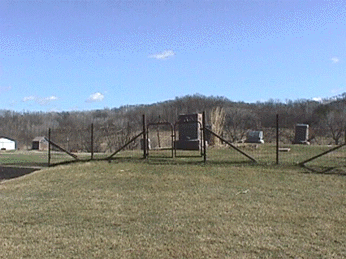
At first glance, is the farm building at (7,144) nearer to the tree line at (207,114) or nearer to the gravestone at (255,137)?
the tree line at (207,114)

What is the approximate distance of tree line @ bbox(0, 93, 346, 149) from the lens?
44.0 metres

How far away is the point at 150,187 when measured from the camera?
36.1ft

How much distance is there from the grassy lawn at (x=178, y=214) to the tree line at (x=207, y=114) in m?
14.8

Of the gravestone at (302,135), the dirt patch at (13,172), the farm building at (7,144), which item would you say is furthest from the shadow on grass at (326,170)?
the farm building at (7,144)

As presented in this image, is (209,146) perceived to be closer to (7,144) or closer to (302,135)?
(302,135)

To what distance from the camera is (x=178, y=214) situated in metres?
7.94

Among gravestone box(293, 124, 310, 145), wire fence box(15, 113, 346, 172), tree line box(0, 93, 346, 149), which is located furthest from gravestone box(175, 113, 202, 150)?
gravestone box(293, 124, 310, 145)

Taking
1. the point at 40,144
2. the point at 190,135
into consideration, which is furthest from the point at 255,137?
the point at 40,144

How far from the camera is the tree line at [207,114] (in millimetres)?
44000

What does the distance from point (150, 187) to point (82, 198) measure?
187 centimetres

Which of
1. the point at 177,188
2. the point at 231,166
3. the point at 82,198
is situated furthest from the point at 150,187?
the point at 231,166

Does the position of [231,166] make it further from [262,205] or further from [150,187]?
[262,205]

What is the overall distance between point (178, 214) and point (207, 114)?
26748 mm

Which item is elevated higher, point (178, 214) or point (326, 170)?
point (326, 170)
